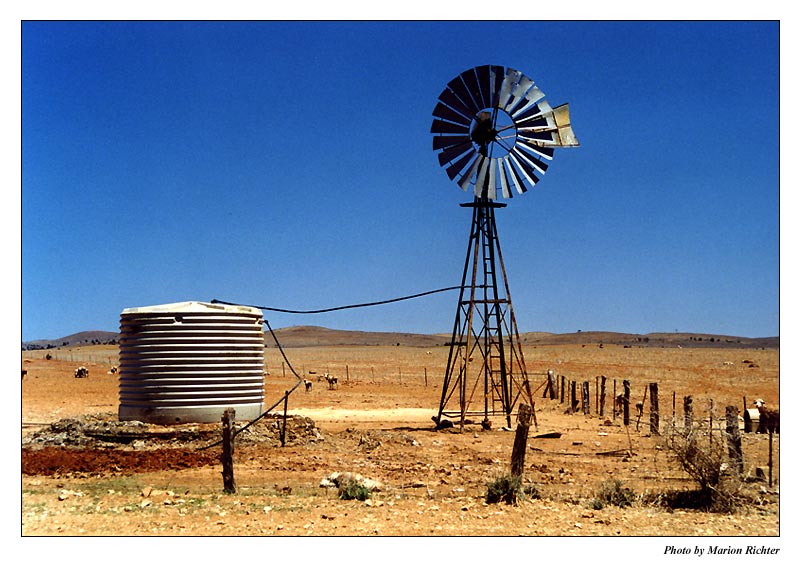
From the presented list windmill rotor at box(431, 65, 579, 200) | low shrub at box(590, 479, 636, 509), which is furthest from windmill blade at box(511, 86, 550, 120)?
low shrub at box(590, 479, 636, 509)

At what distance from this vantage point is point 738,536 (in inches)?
429

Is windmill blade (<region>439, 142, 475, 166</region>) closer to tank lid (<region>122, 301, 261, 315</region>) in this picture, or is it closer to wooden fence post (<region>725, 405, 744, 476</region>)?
tank lid (<region>122, 301, 261, 315</region>)

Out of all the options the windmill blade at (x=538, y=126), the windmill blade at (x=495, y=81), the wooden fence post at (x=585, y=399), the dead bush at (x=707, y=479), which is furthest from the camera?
the wooden fence post at (x=585, y=399)

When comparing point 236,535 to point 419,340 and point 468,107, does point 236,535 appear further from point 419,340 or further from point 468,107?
point 419,340

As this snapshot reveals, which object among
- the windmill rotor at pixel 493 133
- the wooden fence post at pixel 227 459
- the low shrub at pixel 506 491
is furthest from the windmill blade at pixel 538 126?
the wooden fence post at pixel 227 459

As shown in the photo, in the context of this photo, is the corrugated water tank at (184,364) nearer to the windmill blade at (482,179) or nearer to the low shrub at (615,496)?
the windmill blade at (482,179)

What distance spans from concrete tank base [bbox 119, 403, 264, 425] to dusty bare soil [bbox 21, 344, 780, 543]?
0.34 m

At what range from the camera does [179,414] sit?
1981 cm

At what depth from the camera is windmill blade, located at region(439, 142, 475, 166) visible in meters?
22.9

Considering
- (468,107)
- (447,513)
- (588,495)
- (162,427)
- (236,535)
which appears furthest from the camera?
(468,107)

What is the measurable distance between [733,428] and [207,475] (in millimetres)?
8238

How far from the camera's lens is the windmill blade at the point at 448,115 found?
22688 mm

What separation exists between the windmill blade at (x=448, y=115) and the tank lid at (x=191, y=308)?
22.1 feet
